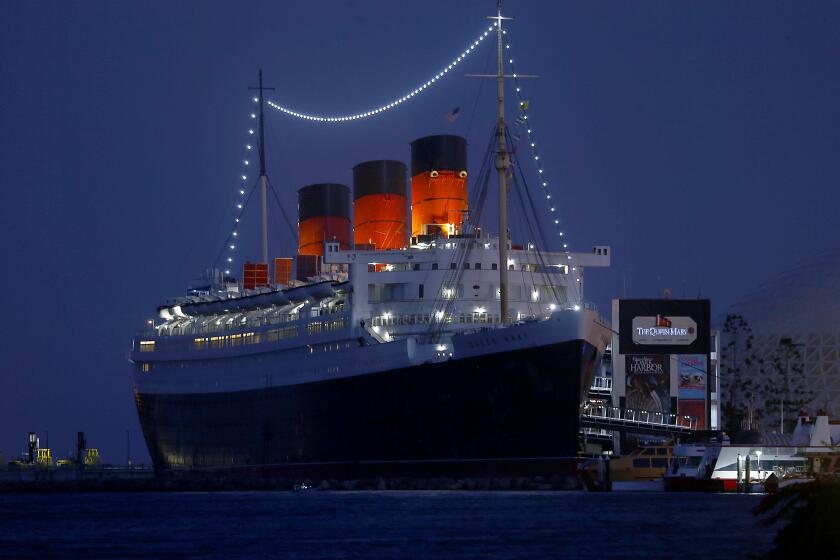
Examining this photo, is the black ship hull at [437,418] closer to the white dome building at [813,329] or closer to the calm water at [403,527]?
the calm water at [403,527]

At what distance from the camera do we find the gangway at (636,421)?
74.0 meters

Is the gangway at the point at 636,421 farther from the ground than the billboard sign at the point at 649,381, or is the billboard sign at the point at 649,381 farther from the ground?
the billboard sign at the point at 649,381

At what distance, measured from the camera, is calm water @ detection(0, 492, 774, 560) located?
39.7m

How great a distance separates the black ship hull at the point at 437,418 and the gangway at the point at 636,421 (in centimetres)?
692

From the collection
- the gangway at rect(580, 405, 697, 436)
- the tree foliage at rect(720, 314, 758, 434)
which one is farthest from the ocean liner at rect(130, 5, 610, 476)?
the tree foliage at rect(720, 314, 758, 434)

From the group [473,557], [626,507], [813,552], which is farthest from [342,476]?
[813,552]

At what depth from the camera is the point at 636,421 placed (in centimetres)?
7775

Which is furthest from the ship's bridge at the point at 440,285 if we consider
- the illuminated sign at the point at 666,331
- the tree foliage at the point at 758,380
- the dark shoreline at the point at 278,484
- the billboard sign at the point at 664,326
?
the tree foliage at the point at 758,380

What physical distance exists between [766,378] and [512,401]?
2479 inches

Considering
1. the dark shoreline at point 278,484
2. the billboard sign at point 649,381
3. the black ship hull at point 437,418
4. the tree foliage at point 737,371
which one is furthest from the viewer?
the tree foliage at point 737,371

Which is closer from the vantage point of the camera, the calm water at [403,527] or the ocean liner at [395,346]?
the calm water at [403,527]

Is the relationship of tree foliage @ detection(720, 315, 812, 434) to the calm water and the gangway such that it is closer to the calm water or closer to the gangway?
the gangway

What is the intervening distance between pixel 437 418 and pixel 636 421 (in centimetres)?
1662

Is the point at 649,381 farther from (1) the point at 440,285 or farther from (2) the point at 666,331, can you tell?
(1) the point at 440,285
